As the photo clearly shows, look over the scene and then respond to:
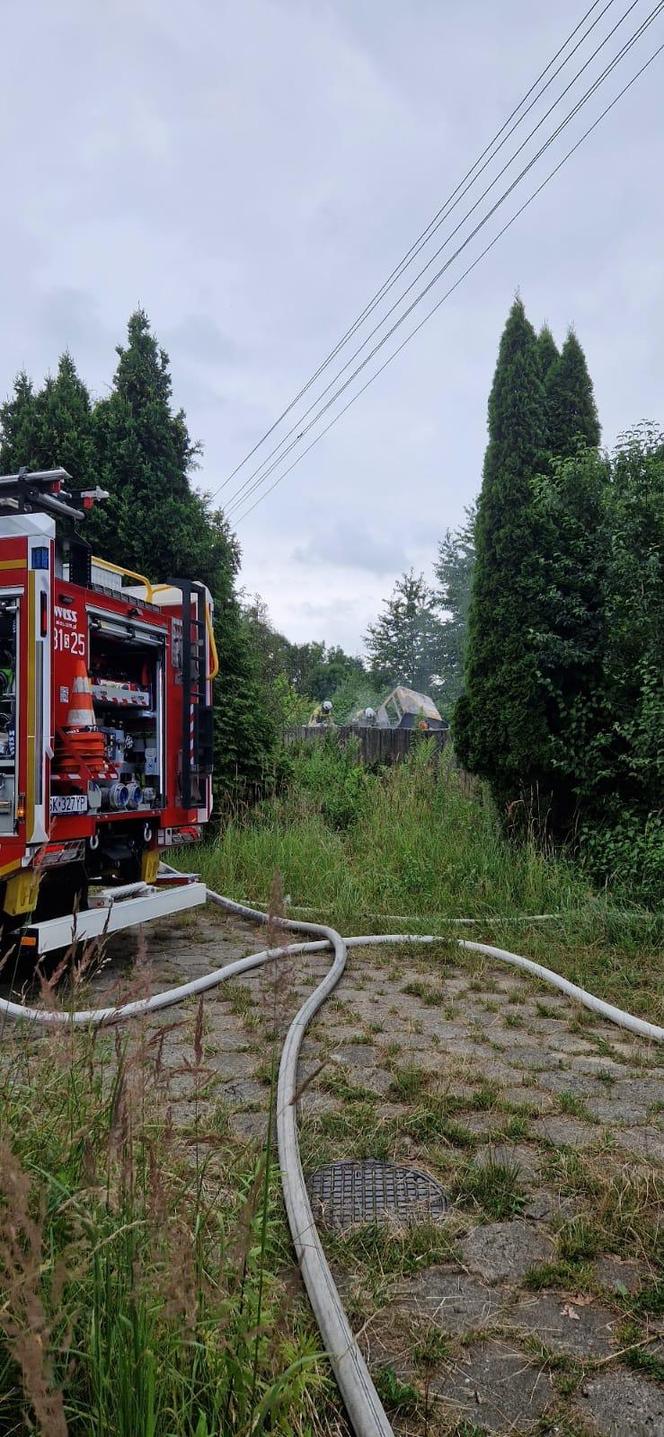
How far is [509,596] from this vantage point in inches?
281

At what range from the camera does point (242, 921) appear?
6324 millimetres

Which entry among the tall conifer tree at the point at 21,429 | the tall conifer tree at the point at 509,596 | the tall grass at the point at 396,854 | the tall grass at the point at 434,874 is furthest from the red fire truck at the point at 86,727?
the tall conifer tree at the point at 21,429

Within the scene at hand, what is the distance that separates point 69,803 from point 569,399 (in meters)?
5.61

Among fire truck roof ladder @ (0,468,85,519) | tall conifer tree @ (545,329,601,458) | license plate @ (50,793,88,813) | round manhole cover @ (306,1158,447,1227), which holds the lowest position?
round manhole cover @ (306,1158,447,1227)

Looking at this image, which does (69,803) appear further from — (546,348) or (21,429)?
(546,348)

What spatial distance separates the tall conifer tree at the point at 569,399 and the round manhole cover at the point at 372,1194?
6.42 m

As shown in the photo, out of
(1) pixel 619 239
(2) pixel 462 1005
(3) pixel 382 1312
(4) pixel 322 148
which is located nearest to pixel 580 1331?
(3) pixel 382 1312

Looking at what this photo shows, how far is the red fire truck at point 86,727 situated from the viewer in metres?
4.16

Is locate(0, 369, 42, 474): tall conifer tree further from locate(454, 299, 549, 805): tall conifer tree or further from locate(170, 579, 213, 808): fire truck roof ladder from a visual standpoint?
locate(454, 299, 549, 805): tall conifer tree

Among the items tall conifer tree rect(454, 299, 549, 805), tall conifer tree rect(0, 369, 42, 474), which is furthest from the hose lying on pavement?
tall conifer tree rect(0, 369, 42, 474)

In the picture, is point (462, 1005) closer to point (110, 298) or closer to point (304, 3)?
point (304, 3)

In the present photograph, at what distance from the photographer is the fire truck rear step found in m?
4.03

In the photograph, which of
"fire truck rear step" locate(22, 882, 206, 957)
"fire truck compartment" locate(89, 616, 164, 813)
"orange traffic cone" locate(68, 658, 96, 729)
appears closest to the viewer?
"fire truck rear step" locate(22, 882, 206, 957)

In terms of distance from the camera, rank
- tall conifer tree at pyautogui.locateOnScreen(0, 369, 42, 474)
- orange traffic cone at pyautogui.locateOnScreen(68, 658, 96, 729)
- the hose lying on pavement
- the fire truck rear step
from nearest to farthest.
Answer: the hose lying on pavement
the fire truck rear step
orange traffic cone at pyautogui.locateOnScreen(68, 658, 96, 729)
tall conifer tree at pyautogui.locateOnScreen(0, 369, 42, 474)
